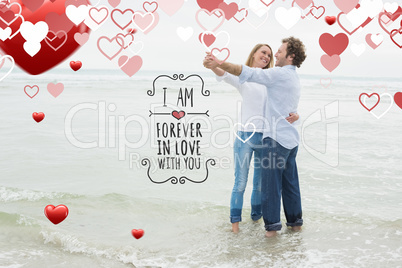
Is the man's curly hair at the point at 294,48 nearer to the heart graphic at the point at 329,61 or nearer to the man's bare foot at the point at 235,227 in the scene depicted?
the heart graphic at the point at 329,61

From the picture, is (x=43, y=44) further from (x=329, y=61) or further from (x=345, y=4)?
(x=345, y=4)

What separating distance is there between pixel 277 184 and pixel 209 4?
6.37 ft

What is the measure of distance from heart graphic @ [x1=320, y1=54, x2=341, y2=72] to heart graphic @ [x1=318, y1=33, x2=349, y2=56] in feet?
0.18

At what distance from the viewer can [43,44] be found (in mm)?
9086

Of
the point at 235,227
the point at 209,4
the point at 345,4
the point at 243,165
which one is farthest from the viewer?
the point at 345,4

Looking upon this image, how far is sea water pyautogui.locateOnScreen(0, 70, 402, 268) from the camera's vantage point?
13.4 feet

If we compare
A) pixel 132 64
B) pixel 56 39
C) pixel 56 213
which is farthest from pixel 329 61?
pixel 56 39

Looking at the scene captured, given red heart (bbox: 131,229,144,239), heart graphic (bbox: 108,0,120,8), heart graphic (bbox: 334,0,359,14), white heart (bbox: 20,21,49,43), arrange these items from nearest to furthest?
red heart (bbox: 131,229,144,239), heart graphic (bbox: 108,0,120,8), heart graphic (bbox: 334,0,359,14), white heart (bbox: 20,21,49,43)

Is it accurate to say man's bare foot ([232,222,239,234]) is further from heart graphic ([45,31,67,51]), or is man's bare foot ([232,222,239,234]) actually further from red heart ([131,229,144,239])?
heart graphic ([45,31,67,51])

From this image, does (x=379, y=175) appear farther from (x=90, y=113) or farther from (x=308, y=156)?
(x=90, y=113)

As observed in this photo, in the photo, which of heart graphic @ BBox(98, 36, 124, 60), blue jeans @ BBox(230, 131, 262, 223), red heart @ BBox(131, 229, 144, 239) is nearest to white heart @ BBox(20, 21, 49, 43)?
heart graphic @ BBox(98, 36, 124, 60)

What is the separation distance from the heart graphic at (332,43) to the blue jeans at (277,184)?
158 centimetres

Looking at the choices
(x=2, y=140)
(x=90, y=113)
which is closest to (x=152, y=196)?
(x=2, y=140)

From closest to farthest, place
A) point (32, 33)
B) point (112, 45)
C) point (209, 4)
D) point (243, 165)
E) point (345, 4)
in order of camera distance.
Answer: point (243, 165) < point (209, 4) < point (345, 4) < point (32, 33) < point (112, 45)
